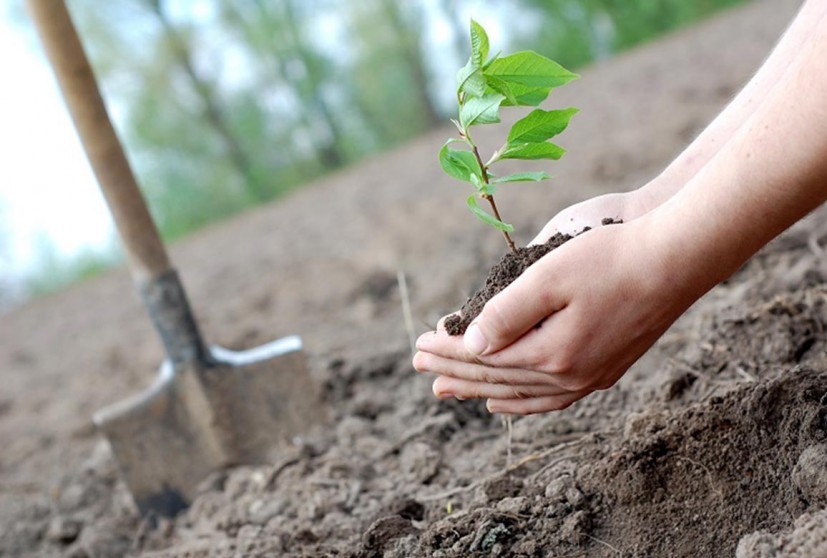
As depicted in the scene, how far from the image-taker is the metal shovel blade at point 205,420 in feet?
7.35

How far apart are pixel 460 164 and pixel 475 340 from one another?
0.91 ft

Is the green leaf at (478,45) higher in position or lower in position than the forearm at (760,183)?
higher

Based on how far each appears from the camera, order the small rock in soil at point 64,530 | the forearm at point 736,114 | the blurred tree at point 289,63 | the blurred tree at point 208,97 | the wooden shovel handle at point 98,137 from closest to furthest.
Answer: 1. the forearm at point 736,114
2. the small rock in soil at point 64,530
3. the wooden shovel handle at point 98,137
4. the blurred tree at point 208,97
5. the blurred tree at point 289,63

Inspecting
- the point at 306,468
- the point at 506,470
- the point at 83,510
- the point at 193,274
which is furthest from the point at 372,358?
the point at 193,274

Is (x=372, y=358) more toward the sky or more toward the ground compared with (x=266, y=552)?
more toward the ground

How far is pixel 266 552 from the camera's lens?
1.46 meters

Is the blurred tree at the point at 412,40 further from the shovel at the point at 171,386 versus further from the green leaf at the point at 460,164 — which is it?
the green leaf at the point at 460,164

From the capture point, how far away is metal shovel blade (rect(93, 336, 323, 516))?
Answer: 224cm

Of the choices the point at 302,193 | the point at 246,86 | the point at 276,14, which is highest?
the point at 276,14

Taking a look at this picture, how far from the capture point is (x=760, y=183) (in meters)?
0.97

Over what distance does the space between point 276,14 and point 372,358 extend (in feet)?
20.7

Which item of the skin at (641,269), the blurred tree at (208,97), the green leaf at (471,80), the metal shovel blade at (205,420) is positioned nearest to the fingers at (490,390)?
the skin at (641,269)

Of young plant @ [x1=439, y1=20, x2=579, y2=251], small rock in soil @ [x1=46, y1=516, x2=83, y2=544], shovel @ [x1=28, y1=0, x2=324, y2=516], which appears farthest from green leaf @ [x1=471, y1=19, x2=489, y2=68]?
small rock in soil @ [x1=46, y1=516, x2=83, y2=544]

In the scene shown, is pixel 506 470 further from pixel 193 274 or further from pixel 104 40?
pixel 104 40
